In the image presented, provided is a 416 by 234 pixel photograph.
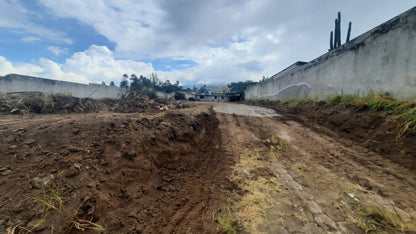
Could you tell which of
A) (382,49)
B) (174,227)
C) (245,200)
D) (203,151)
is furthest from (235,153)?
(382,49)

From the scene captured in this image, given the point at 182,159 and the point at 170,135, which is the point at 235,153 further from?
the point at 170,135

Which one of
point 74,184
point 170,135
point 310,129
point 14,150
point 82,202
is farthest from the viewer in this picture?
point 310,129

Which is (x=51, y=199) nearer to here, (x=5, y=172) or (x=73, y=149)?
(x=5, y=172)

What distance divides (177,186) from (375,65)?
718 cm

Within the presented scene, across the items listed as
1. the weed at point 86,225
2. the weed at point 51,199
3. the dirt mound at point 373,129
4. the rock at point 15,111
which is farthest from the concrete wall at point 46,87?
the dirt mound at point 373,129

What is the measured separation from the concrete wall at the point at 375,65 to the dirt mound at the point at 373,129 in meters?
0.96

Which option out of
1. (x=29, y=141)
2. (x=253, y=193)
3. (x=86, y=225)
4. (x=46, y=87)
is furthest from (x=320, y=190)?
(x=46, y=87)

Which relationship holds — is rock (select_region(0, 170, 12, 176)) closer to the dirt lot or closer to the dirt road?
the dirt lot

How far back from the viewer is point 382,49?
4.77 m

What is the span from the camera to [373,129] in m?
3.75

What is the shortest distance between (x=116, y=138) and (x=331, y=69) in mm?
9138

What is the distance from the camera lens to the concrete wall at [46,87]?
786cm

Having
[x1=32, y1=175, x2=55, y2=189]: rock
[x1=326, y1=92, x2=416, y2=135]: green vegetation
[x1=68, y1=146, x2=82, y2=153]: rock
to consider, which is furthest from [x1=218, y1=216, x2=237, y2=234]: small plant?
[x1=326, y1=92, x2=416, y2=135]: green vegetation

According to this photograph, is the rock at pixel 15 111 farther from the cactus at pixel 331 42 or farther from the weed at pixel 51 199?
the cactus at pixel 331 42
